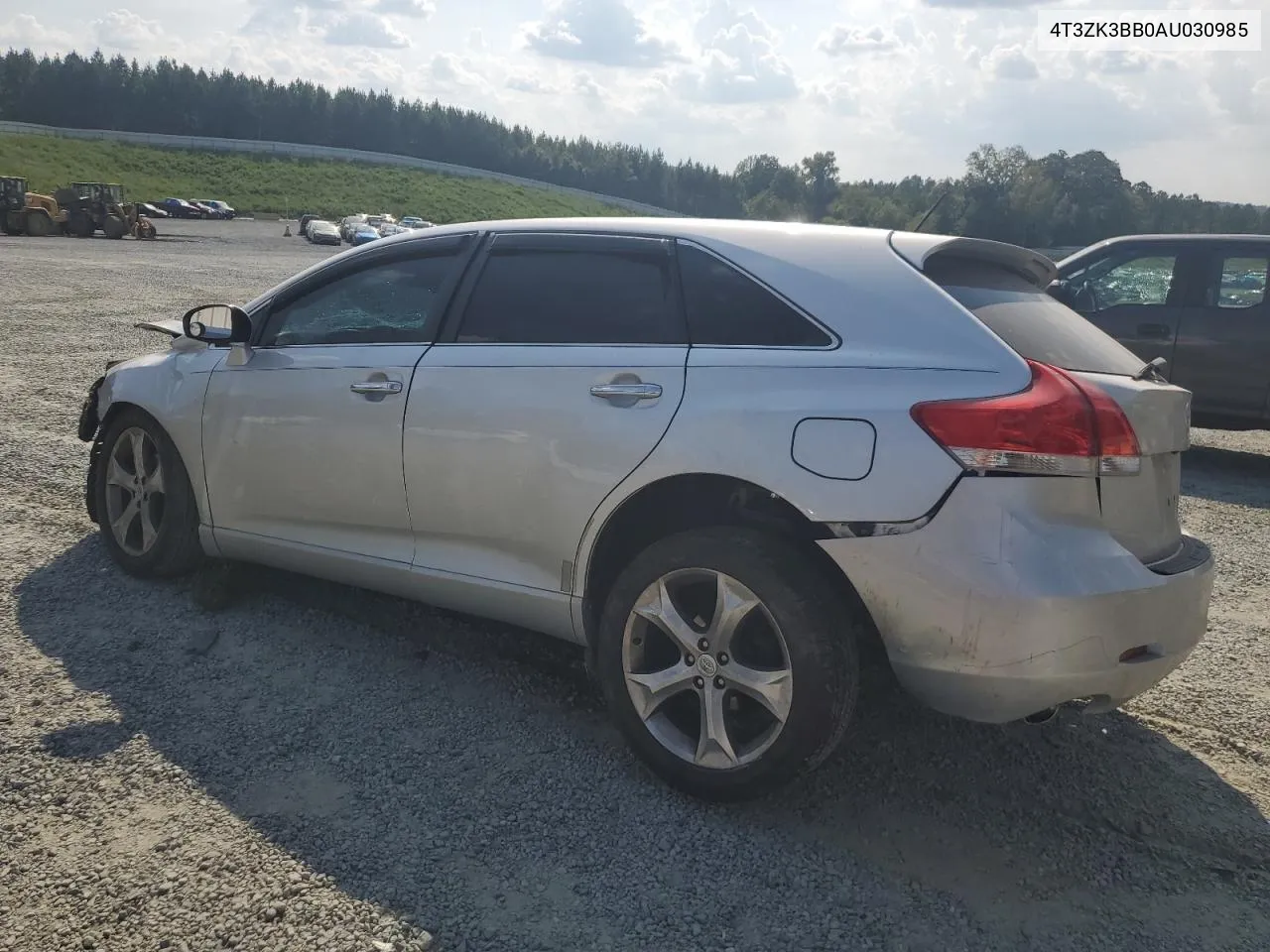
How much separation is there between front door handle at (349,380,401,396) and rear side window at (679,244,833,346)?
1147 mm

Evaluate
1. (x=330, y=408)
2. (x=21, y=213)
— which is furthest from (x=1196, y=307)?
(x=21, y=213)

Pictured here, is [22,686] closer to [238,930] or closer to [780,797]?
[238,930]

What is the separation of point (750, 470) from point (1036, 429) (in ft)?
2.49

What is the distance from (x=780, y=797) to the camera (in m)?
3.18

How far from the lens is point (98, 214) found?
128 ft

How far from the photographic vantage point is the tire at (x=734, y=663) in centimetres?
288

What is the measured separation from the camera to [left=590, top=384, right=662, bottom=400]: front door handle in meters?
3.20

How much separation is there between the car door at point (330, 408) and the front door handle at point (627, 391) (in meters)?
0.85

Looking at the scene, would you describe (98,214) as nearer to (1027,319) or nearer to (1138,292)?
(1138,292)

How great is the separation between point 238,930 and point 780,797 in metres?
1.55

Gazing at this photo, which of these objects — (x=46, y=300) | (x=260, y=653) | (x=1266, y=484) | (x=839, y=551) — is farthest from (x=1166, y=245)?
(x=46, y=300)

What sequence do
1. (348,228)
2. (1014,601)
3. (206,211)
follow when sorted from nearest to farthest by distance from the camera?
(1014,601) → (348,228) → (206,211)

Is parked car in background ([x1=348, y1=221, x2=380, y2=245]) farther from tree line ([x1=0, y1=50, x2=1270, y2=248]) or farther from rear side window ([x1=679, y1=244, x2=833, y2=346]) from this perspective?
rear side window ([x1=679, y1=244, x2=833, y2=346])

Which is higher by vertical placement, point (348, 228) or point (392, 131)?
point (392, 131)
